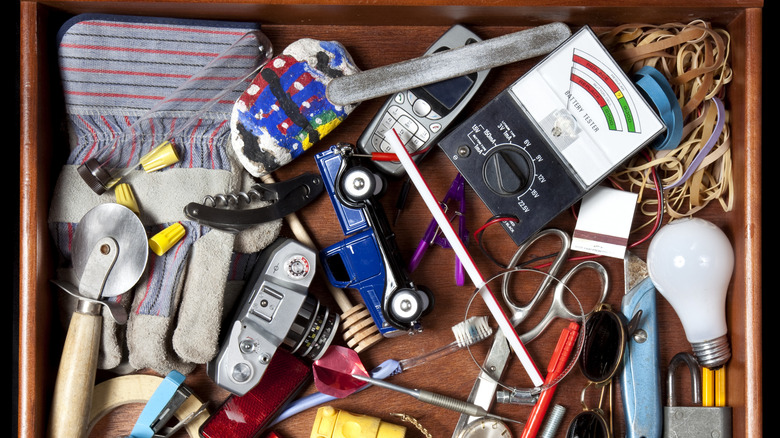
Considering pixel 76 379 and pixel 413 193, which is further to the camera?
pixel 413 193

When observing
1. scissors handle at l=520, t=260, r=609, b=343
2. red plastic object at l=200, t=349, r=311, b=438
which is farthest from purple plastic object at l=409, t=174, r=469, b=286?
red plastic object at l=200, t=349, r=311, b=438

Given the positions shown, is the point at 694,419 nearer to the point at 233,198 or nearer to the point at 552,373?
the point at 552,373

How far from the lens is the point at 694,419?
1080mm

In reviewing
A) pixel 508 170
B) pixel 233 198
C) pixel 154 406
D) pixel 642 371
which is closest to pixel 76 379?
pixel 154 406

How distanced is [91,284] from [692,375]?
3.27 feet

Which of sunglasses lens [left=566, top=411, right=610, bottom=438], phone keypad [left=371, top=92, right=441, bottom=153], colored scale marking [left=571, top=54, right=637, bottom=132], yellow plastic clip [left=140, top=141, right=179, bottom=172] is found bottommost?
sunglasses lens [left=566, top=411, right=610, bottom=438]

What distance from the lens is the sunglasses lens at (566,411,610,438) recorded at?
1.08 metres

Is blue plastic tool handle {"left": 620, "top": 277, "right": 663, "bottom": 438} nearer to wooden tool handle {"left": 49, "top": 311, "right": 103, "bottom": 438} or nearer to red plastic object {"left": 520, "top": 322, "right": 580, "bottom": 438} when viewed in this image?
red plastic object {"left": 520, "top": 322, "right": 580, "bottom": 438}

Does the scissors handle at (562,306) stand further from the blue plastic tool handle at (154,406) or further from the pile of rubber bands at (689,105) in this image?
the blue plastic tool handle at (154,406)

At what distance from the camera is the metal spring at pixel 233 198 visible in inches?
41.3

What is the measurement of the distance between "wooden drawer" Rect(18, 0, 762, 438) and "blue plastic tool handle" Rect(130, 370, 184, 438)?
63mm

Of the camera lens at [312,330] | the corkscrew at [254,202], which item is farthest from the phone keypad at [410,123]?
the camera lens at [312,330]

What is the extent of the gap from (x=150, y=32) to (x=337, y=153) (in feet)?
1.18
